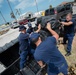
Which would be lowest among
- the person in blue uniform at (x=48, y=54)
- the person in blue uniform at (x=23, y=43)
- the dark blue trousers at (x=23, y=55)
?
the dark blue trousers at (x=23, y=55)

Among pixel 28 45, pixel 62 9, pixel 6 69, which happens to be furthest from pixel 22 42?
pixel 62 9

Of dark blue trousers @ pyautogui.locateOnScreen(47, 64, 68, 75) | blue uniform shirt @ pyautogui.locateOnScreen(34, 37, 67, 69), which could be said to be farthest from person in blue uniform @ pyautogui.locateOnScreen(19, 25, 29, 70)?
blue uniform shirt @ pyautogui.locateOnScreen(34, 37, 67, 69)

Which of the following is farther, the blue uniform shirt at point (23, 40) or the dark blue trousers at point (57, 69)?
the blue uniform shirt at point (23, 40)

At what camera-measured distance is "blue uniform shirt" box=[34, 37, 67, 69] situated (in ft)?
8.27

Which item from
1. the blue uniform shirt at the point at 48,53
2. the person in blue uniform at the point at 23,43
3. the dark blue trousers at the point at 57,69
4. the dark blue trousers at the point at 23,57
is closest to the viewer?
the blue uniform shirt at the point at 48,53

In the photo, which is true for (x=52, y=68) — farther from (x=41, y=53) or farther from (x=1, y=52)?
(x=1, y=52)

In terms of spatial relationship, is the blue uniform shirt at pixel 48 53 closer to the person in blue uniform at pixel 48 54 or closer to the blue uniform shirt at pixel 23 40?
the person in blue uniform at pixel 48 54

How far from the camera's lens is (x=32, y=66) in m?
4.36

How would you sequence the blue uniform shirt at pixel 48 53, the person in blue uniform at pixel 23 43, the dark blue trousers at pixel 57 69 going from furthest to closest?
the person in blue uniform at pixel 23 43 → the dark blue trousers at pixel 57 69 → the blue uniform shirt at pixel 48 53

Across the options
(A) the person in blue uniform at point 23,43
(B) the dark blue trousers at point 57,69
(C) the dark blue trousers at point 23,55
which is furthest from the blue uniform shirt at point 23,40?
(B) the dark blue trousers at point 57,69

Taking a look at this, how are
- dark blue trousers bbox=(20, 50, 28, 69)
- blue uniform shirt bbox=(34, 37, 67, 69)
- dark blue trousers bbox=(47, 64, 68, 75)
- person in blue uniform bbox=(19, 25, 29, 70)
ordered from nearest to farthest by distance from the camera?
1. blue uniform shirt bbox=(34, 37, 67, 69)
2. dark blue trousers bbox=(47, 64, 68, 75)
3. dark blue trousers bbox=(20, 50, 28, 69)
4. person in blue uniform bbox=(19, 25, 29, 70)

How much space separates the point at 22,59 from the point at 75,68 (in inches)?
72.6

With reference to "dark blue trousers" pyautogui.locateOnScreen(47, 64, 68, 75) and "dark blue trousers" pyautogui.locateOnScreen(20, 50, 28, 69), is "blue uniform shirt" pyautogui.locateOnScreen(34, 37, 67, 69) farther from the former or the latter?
"dark blue trousers" pyautogui.locateOnScreen(20, 50, 28, 69)

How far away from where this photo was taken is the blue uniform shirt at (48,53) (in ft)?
8.27
